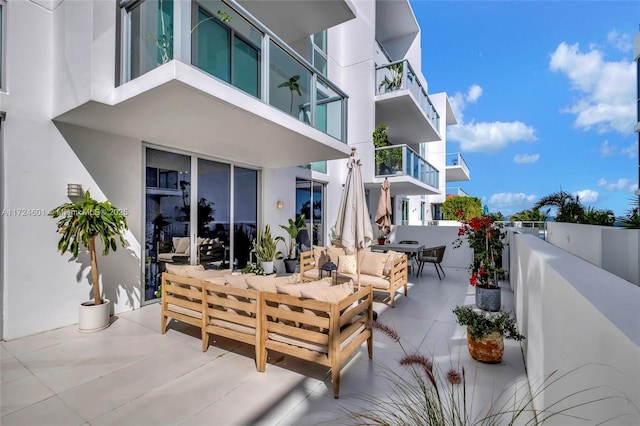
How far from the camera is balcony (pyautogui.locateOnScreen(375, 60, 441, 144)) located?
1071 centimetres

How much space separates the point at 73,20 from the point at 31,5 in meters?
0.78

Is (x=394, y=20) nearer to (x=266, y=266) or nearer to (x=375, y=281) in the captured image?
(x=266, y=266)

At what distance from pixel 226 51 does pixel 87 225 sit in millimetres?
3350

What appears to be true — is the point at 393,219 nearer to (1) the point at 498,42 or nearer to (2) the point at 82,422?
(2) the point at 82,422

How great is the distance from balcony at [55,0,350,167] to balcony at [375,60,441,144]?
523 centimetres

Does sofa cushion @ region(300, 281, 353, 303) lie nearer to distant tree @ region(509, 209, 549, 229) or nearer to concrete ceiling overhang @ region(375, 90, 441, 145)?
concrete ceiling overhang @ region(375, 90, 441, 145)

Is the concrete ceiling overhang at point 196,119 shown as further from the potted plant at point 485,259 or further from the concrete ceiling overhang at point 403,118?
the concrete ceiling overhang at point 403,118

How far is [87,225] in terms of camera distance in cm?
425

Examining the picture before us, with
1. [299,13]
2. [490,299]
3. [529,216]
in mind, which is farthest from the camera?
[529,216]

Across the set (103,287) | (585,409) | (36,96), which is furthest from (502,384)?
(36,96)

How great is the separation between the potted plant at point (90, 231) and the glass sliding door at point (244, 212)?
3.20 m

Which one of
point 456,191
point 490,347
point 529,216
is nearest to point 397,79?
point 490,347

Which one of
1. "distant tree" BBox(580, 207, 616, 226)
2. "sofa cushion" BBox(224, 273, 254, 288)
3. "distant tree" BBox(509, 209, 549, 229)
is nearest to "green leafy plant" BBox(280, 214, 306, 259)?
"sofa cushion" BBox(224, 273, 254, 288)

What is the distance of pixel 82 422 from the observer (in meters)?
2.55
